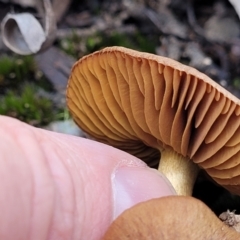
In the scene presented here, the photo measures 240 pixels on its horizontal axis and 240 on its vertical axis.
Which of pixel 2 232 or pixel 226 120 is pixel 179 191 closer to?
pixel 226 120

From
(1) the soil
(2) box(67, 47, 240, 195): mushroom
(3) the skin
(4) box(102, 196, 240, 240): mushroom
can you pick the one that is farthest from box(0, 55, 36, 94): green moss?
(4) box(102, 196, 240, 240): mushroom

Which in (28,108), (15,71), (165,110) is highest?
(165,110)

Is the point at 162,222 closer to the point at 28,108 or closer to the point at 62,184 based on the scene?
the point at 62,184

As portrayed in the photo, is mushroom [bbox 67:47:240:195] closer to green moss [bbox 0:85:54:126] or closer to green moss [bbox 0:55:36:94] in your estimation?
green moss [bbox 0:85:54:126]

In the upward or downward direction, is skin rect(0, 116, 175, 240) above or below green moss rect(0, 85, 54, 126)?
above

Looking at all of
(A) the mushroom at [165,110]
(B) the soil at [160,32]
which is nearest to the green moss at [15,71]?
(B) the soil at [160,32]

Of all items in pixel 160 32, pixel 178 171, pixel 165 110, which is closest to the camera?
pixel 165 110

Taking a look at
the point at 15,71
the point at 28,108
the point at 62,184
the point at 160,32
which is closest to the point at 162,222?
the point at 62,184
